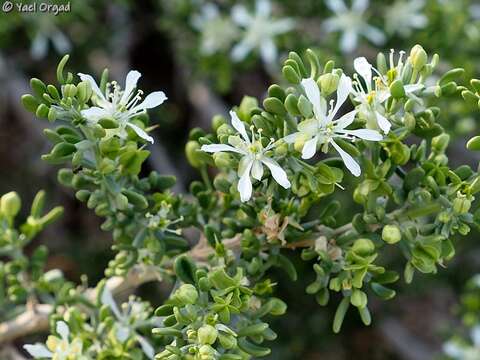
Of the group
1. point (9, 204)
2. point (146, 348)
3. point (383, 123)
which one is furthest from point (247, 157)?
point (9, 204)

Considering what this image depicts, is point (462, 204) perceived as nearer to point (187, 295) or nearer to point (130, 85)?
point (187, 295)

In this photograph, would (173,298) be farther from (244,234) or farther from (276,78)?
(276,78)

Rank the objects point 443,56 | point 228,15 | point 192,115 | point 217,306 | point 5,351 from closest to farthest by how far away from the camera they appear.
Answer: point 217,306, point 5,351, point 443,56, point 228,15, point 192,115

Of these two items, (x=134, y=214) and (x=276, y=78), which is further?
(x=276, y=78)

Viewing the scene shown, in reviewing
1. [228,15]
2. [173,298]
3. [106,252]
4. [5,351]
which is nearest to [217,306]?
[173,298]

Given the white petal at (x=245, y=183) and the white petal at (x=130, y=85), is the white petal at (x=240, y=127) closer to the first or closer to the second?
the white petal at (x=245, y=183)

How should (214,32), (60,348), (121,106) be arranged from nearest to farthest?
(121,106) → (60,348) → (214,32)

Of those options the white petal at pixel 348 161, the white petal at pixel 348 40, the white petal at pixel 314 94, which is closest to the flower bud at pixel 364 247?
the white petal at pixel 348 161
